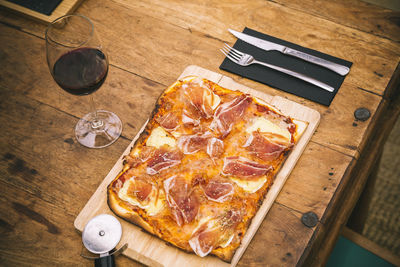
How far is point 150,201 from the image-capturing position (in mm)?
1013

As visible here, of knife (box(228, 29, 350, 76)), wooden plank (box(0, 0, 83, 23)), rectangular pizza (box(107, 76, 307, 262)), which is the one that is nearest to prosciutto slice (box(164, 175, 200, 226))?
rectangular pizza (box(107, 76, 307, 262))

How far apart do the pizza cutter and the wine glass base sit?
0.30 m

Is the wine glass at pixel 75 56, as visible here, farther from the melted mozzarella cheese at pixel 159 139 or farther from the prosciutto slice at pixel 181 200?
the prosciutto slice at pixel 181 200

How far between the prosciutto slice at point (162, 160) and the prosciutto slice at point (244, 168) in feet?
0.50

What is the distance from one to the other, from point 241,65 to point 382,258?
2.83 ft

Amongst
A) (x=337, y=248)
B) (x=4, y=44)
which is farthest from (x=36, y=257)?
(x=337, y=248)

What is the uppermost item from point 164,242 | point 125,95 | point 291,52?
point 291,52

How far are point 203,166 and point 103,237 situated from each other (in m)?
0.36

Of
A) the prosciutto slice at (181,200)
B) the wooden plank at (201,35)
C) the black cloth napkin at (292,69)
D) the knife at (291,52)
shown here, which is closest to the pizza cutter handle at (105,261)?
the prosciutto slice at (181,200)

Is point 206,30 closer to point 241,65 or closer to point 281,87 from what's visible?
point 241,65

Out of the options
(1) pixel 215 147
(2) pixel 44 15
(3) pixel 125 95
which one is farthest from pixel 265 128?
(2) pixel 44 15

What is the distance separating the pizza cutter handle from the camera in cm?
98

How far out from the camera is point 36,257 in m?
1.05

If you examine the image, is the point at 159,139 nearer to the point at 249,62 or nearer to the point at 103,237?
the point at 103,237
